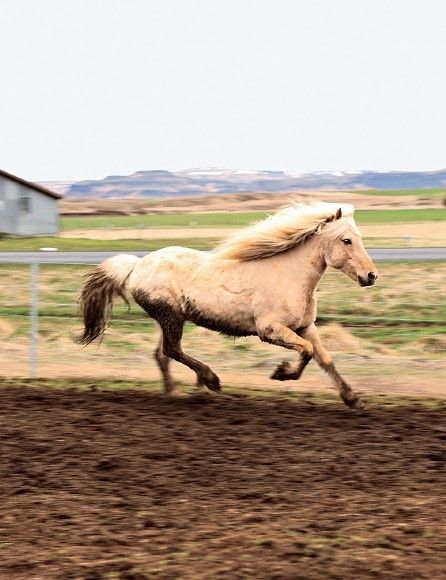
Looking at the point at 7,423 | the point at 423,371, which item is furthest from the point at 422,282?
the point at 7,423

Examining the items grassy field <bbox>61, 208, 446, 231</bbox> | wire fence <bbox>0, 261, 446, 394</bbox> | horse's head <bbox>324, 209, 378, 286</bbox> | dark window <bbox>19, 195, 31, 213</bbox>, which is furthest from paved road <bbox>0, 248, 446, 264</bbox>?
grassy field <bbox>61, 208, 446, 231</bbox>

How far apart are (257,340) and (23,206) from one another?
33497 mm

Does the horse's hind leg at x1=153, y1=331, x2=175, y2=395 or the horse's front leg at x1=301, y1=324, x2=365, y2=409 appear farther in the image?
the horse's hind leg at x1=153, y1=331, x2=175, y2=395

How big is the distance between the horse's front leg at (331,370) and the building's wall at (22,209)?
38.6m

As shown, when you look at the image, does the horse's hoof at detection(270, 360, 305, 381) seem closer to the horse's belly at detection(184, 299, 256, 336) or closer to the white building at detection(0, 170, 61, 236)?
the horse's belly at detection(184, 299, 256, 336)

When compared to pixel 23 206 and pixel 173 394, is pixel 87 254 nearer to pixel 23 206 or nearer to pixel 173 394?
pixel 23 206

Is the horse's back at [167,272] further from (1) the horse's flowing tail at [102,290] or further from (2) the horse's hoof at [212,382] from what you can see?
(2) the horse's hoof at [212,382]

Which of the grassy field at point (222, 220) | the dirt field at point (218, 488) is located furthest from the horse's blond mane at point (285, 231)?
the grassy field at point (222, 220)

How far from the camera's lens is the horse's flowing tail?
33.4ft

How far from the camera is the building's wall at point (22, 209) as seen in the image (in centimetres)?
4712

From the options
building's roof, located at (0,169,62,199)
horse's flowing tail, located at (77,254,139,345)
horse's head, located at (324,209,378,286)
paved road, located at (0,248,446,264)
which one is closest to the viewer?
horse's head, located at (324,209,378,286)

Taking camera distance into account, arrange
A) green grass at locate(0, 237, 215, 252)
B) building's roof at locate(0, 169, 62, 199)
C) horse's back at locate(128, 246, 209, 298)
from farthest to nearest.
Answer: building's roof at locate(0, 169, 62, 199) < green grass at locate(0, 237, 215, 252) < horse's back at locate(128, 246, 209, 298)

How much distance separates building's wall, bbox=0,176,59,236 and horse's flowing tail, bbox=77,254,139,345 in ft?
122

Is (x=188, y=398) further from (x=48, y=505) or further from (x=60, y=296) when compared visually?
(x=60, y=296)
